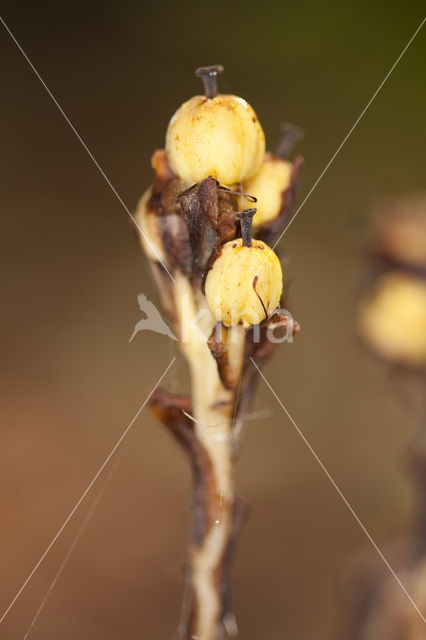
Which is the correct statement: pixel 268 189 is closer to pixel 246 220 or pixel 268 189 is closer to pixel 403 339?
pixel 246 220

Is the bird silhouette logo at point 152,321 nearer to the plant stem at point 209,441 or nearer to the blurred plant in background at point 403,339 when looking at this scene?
the plant stem at point 209,441

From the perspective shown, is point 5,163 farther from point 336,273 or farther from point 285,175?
point 285,175

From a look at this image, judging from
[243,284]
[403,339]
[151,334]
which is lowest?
[151,334]

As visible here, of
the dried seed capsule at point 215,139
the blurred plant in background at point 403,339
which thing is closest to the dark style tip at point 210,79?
the dried seed capsule at point 215,139

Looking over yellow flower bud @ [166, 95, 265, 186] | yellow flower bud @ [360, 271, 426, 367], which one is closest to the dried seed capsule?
yellow flower bud @ [166, 95, 265, 186]

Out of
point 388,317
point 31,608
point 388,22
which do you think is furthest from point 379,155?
point 31,608

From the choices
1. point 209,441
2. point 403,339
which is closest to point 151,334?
point 403,339
